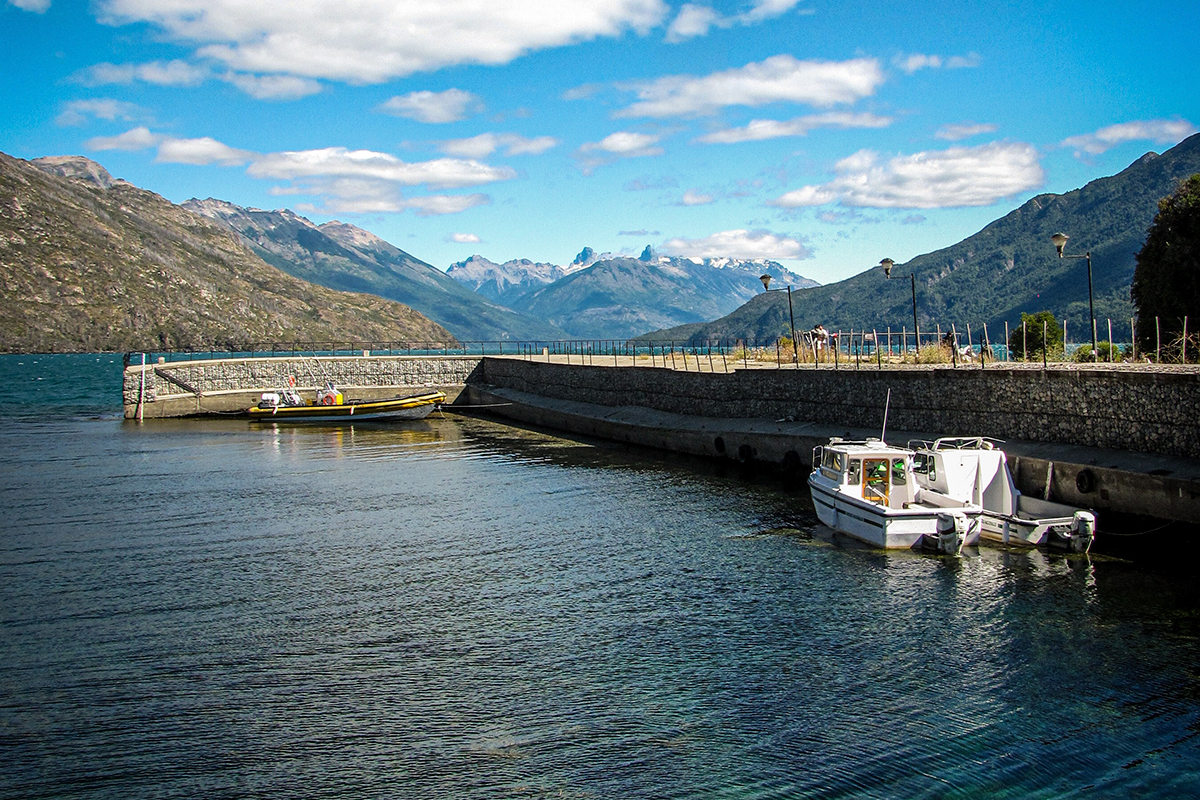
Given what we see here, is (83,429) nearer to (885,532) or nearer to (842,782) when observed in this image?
(885,532)

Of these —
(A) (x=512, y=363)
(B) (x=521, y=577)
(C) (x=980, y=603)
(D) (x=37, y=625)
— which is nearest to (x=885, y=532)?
(C) (x=980, y=603)

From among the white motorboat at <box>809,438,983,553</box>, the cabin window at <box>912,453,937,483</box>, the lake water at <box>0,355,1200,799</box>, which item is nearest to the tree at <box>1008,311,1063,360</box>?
the cabin window at <box>912,453,937,483</box>

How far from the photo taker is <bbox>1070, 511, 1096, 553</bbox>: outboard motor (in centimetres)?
2116

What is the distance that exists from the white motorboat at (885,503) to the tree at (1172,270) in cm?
2266

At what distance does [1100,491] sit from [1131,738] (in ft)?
39.1

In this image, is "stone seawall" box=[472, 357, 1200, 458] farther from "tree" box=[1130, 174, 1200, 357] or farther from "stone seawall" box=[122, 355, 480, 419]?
"stone seawall" box=[122, 355, 480, 419]

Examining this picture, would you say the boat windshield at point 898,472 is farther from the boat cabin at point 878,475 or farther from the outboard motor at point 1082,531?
the outboard motor at point 1082,531

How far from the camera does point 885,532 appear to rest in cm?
2241

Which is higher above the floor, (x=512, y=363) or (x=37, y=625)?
(x=512, y=363)

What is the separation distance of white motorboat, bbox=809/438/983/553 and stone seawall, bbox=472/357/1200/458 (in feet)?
14.7

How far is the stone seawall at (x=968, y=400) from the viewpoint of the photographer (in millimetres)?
22594

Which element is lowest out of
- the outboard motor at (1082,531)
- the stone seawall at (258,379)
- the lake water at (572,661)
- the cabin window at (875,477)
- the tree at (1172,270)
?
the lake water at (572,661)

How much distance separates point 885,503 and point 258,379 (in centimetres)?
5449

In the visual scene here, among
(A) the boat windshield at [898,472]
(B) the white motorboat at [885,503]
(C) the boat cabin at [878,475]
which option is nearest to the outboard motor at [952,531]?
(B) the white motorboat at [885,503]
